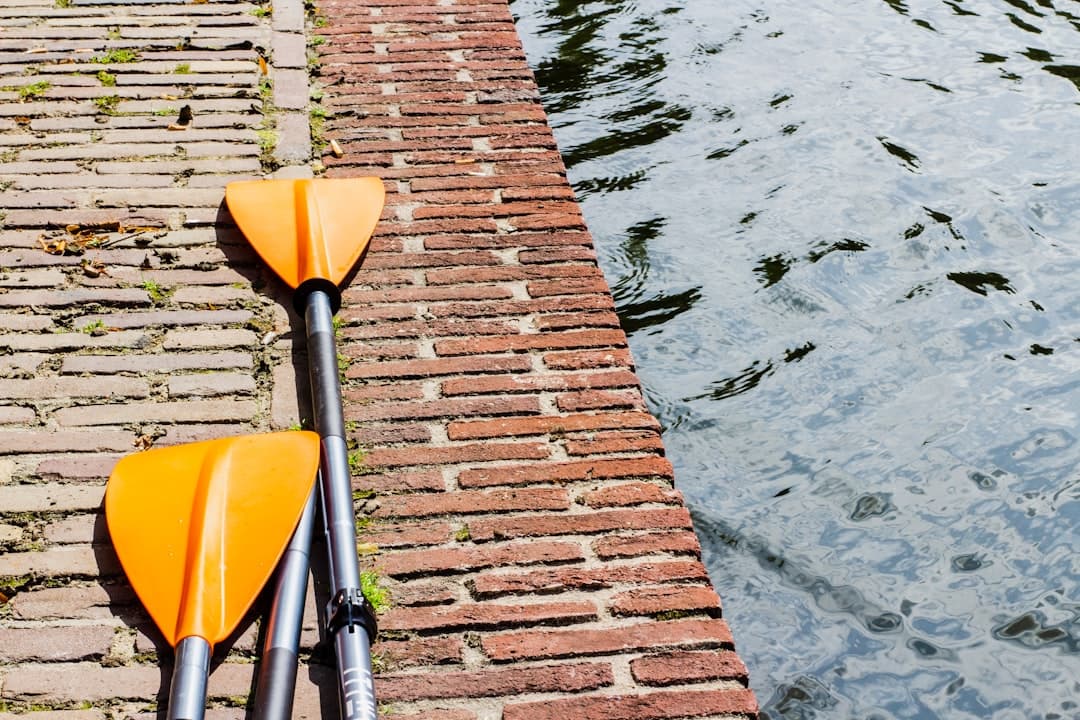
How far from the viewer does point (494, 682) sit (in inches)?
88.1

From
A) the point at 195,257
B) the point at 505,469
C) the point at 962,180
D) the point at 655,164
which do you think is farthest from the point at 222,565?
the point at 962,180

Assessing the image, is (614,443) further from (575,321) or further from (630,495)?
(575,321)

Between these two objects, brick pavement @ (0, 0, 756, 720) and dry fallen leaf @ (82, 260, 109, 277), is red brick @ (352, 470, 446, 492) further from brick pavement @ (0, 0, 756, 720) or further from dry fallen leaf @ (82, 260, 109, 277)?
dry fallen leaf @ (82, 260, 109, 277)

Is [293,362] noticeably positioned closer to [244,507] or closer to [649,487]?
[244,507]

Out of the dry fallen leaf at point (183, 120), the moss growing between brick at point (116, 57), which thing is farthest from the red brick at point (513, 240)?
the moss growing between brick at point (116, 57)

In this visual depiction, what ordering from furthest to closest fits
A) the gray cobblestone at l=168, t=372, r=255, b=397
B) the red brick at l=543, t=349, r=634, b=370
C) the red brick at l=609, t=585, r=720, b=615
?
the red brick at l=543, t=349, r=634, b=370, the gray cobblestone at l=168, t=372, r=255, b=397, the red brick at l=609, t=585, r=720, b=615

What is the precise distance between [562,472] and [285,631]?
2.65ft

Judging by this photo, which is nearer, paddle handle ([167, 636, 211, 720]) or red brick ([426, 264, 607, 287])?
paddle handle ([167, 636, 211, 720])

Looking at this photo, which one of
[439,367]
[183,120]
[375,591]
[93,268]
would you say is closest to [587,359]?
[439,367]

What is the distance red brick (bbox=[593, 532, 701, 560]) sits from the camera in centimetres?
251

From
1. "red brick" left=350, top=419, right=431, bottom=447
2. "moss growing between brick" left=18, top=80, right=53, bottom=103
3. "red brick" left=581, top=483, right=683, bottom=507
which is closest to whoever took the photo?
"red brick" left=581, top=483, right=683, bottom=507

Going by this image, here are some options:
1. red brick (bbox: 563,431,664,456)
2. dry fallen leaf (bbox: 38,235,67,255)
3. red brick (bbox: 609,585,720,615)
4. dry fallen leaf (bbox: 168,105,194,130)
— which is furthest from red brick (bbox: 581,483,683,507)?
dry fallen leaf (bbox: 168,105,194,130)

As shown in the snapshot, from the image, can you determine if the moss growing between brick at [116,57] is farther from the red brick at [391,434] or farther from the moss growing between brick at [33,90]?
the red brick at [391,434]

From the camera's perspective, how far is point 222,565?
2355 millimetres
